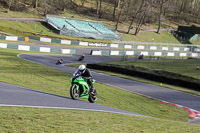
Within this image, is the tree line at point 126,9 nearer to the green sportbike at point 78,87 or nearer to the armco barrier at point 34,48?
the armco barrier at point 34,48

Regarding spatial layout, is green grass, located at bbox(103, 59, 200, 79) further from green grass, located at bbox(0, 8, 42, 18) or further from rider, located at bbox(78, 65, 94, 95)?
green grass, located at bbox(0, 8, 42, 18)

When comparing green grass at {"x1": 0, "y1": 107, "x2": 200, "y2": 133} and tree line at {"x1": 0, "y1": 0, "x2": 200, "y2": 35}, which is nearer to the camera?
green grass at {"x1": 0, "y1": 107, "x2": 200, "y2": 133}

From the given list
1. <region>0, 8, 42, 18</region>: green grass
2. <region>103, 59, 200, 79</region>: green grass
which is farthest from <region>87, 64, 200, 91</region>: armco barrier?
<region>0, 8, 42, 18</region>: green grass

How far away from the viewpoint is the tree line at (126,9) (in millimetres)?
82250

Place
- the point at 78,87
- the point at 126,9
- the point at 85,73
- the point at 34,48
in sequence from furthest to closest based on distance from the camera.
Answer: the point at 126,9 < the point at 34,48 < the point at 78,87 < the point at 85,73

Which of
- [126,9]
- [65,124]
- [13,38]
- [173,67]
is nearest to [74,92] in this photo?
[65,124]

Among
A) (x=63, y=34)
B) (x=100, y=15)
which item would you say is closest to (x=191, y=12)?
(x=100, y=15)

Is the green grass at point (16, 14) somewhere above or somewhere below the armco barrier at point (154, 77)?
above

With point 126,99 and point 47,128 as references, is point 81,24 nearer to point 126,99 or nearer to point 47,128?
point 126,99

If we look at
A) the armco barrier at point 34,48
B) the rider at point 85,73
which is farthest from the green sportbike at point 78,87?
the armco barrier at point 34,48

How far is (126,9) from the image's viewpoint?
97.0 metres

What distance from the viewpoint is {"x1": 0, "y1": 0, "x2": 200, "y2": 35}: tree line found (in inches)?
3238

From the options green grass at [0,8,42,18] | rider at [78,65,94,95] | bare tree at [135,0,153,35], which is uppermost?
bare tree at [135,0,153,35]

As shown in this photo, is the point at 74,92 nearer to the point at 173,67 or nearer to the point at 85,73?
the point at 85,73
